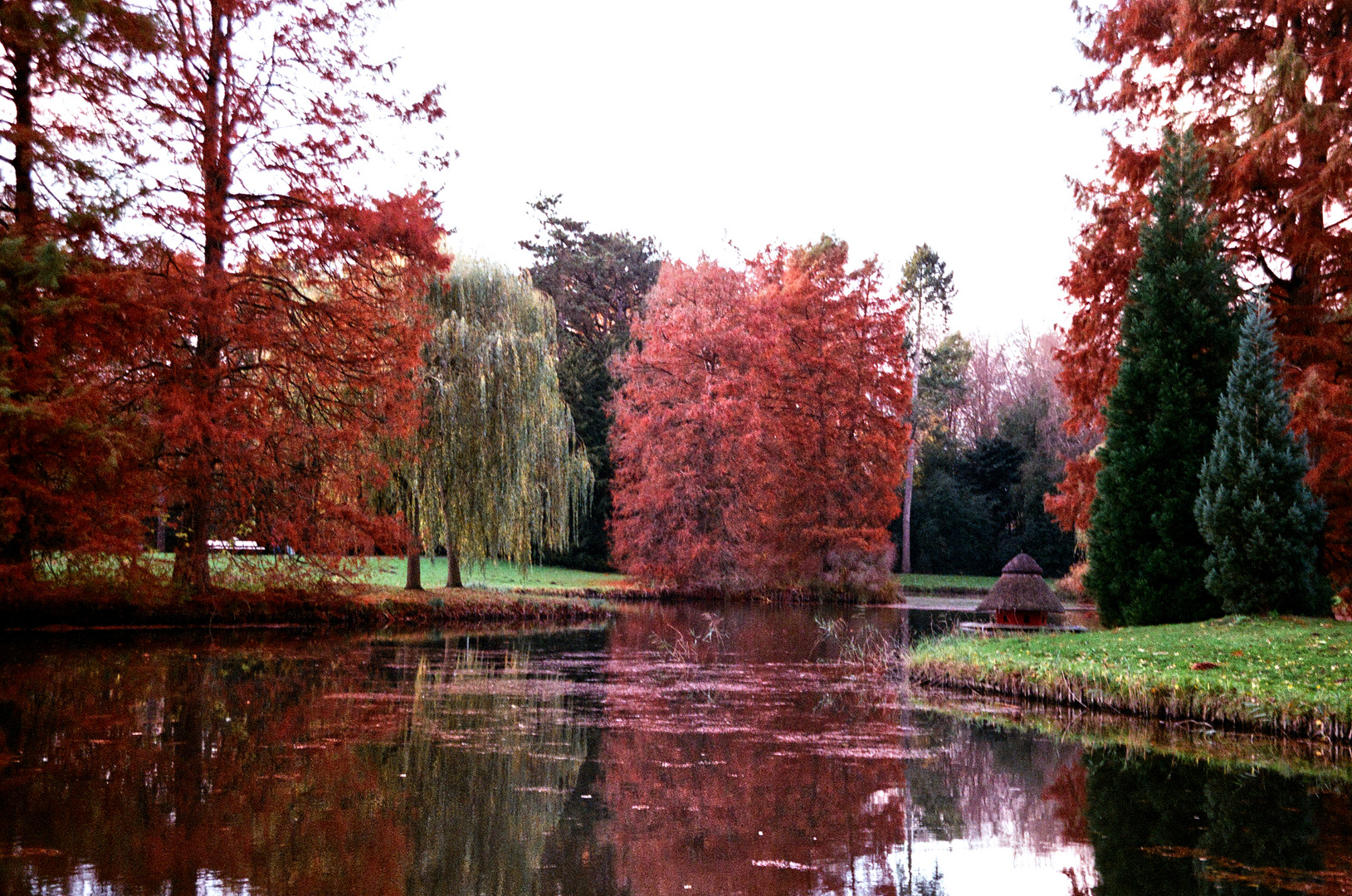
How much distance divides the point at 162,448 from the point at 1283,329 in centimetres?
1758

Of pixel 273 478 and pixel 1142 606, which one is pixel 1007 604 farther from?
pixel 273 478

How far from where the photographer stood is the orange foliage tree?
3225 centimetres

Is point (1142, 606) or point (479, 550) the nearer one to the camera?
point (1142, 606)

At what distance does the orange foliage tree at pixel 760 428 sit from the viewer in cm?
3225

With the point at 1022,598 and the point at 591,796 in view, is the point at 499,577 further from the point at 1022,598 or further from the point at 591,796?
the point at 591,796

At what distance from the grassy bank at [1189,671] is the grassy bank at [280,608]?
31.9 ft

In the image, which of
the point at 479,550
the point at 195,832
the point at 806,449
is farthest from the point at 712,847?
the point at 806,449

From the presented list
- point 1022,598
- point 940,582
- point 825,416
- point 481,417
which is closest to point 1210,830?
point 1022,598

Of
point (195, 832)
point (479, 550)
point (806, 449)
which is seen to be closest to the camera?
point (195, 832)

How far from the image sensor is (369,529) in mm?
17734

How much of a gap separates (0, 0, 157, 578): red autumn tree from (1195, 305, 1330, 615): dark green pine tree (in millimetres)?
14067

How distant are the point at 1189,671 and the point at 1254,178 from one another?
1009cm

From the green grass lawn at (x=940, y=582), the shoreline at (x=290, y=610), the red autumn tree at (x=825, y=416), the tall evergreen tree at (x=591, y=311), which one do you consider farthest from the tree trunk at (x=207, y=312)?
the green grass lawn at (x=940, y=582)

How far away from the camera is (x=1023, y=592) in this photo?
17.6 meters
